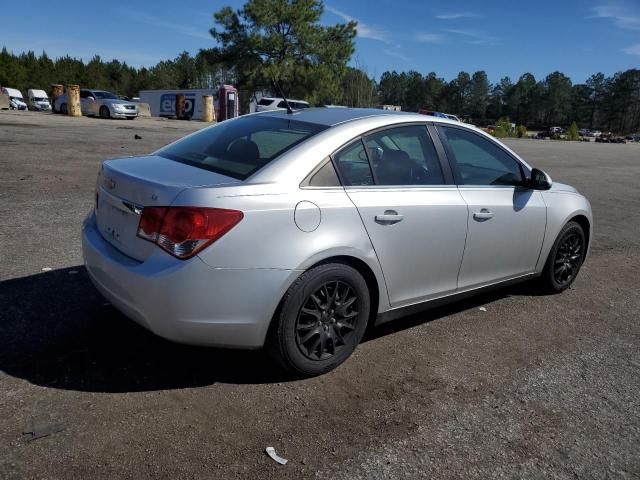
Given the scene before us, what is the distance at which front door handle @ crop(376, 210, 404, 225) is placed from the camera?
3367mm

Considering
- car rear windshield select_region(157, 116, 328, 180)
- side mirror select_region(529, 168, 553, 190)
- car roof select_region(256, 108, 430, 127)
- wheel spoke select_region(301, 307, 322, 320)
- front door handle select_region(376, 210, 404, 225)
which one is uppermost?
car roof select_region(256, 108, 430, 127)

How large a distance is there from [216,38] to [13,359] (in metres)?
55.6

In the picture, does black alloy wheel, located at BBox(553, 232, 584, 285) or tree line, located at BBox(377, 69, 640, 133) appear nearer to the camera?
black alloy wheel, located at BBox(553, 232, 584, 285)

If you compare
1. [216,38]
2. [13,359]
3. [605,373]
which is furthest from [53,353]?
[216,38]

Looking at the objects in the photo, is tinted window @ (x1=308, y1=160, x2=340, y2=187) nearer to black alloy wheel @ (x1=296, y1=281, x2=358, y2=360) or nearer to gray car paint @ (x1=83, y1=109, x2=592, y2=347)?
gray car paint @ (x1=83, y1=109, x2=592, y2=347)

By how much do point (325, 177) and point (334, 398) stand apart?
128 cm

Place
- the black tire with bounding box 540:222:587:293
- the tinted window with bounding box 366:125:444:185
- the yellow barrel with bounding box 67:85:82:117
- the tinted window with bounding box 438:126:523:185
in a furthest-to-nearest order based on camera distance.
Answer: the yellow barrel with bounding box 67:85:82:117
the black tire with bounding box 540:222:587:293
the tinted window with bounding box 438:126:523:185
the tinted window with bounding box 366:125:444:185

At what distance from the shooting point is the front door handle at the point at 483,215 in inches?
155

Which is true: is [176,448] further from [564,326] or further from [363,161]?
[564,326]

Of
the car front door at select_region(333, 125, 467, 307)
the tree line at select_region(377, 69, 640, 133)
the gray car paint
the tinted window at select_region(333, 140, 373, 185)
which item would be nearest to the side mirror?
the gray car paint

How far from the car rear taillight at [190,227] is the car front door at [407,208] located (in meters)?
0.85

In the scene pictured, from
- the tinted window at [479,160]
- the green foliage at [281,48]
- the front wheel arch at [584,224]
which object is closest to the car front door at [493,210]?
the tinted window at [479,160]

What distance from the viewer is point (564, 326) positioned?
4320 mm

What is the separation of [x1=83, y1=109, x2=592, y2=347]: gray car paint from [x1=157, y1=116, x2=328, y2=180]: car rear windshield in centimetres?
10
